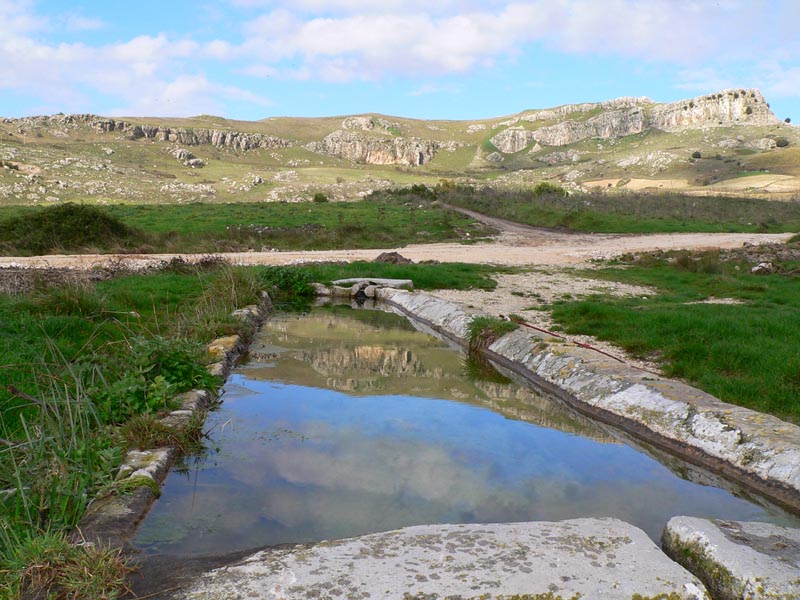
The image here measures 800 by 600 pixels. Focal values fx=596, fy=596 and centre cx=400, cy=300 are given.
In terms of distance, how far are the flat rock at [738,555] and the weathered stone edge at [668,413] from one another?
94cm

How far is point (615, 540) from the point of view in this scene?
10.5 ft

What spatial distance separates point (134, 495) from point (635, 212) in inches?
1610

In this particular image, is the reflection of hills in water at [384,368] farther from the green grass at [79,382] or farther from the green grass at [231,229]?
the green grass at [231,229]

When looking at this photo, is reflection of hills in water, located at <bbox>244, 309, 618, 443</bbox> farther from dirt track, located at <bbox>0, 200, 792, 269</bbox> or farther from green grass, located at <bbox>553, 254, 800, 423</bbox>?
dirt track, located at <bbox>0, 200, 792, 269</bbox>

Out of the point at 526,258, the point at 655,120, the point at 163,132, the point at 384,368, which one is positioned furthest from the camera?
the point at 655,120

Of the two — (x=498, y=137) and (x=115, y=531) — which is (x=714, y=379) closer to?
(x=115, y=531)

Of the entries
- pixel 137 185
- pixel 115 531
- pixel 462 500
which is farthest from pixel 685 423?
pixel 137 185

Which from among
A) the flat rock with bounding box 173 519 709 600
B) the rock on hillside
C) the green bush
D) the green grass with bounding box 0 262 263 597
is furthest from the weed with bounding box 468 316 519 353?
the rock on hillside

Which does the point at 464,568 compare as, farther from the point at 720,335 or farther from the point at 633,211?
the point at 633,211

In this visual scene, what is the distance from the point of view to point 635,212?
1577 inches

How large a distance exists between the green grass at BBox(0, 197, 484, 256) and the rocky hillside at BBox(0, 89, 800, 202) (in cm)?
3503

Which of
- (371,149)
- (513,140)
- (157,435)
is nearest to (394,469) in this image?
(157,435)

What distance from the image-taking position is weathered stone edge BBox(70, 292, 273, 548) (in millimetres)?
3281

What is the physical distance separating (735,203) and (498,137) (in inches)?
6097
